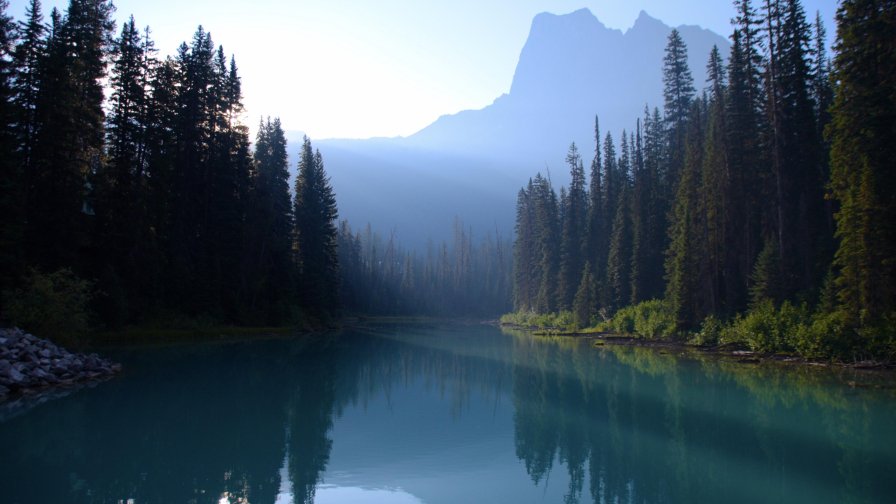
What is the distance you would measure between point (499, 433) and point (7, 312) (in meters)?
18.6

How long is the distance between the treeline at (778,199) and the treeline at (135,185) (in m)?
30.7

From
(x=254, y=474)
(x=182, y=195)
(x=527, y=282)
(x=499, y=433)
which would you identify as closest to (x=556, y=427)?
(x=499, y=433)

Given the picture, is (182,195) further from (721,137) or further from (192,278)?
(721,137)

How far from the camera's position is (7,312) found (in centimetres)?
1966

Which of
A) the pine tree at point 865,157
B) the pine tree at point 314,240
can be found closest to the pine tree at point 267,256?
the pine tree at point 314,240

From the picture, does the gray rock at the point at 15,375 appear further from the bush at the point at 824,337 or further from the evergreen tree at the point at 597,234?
the evergreen tree at the point at 597,234

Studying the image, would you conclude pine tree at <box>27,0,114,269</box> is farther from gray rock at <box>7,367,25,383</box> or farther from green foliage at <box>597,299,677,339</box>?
green foliage at <box>597,299,677,339</box>

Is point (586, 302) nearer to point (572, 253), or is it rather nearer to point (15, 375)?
point (572, 253)

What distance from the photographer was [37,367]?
53.7ft

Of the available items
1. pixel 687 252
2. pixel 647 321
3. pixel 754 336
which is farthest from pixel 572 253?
pixel 754 336

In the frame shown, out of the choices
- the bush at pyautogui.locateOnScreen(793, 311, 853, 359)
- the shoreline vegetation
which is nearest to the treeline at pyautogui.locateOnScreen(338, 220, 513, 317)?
the shoreline vegetation

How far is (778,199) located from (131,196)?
37052 millimetres

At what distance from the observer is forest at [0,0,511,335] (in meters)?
23.8

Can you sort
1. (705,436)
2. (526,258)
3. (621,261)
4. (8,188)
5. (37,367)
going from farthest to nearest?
(526,258) → (621,261) → (8,188) → (37,367) → (705,436)
